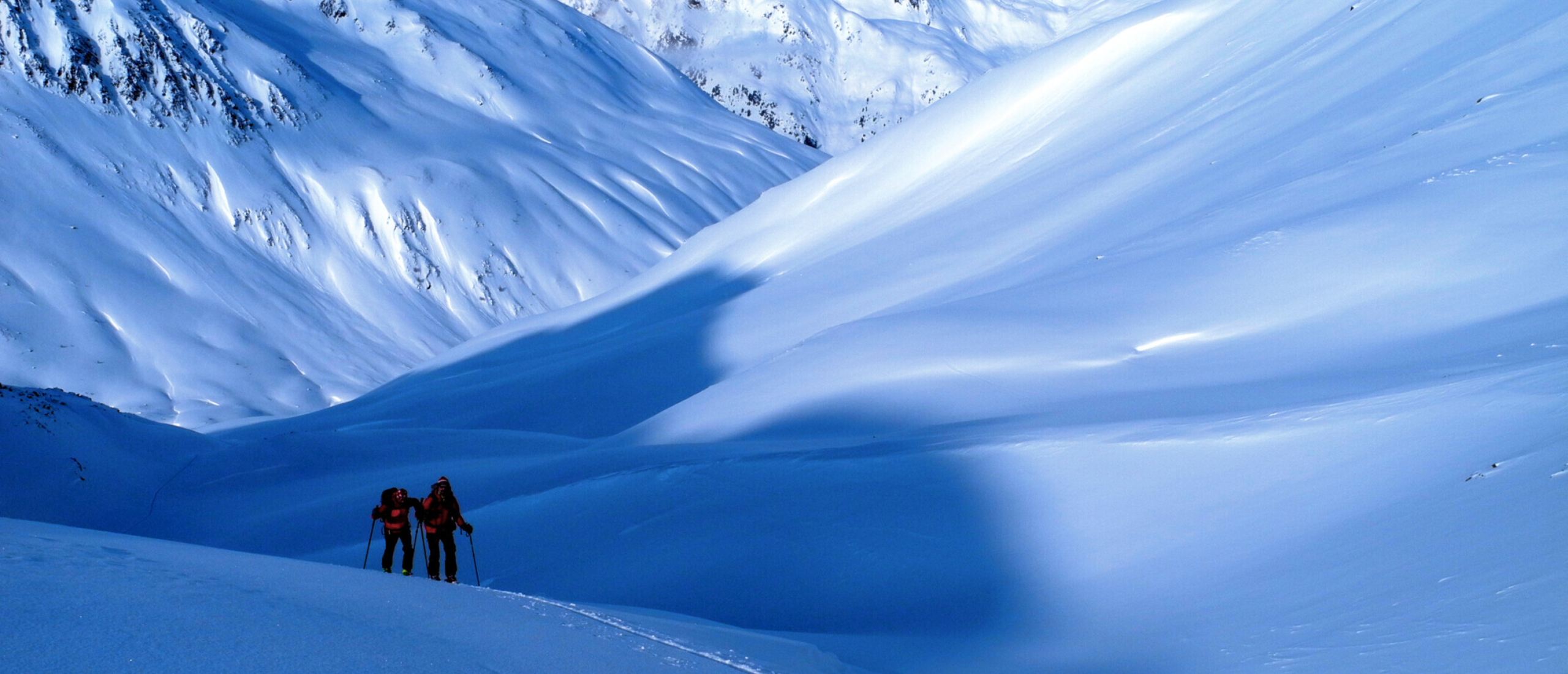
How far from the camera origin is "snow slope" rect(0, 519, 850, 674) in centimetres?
353

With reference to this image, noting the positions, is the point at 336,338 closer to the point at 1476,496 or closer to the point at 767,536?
the point at 767,536

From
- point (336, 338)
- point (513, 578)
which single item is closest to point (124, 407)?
point (336, 338)

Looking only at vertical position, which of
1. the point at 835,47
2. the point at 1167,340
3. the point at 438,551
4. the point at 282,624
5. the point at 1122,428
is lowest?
the point at 282,624

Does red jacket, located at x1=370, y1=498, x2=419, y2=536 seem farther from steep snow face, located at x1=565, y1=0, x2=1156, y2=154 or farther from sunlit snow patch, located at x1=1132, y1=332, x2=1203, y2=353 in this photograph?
steep snow face, located at x1=565, y1=0, x2=1156, y2=154

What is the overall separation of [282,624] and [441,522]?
9.35ft

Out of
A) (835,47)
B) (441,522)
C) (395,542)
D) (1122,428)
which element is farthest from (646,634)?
(835,47)

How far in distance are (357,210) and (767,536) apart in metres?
45.2

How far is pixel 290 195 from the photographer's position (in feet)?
157

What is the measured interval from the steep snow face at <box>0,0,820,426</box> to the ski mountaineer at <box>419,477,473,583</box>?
31.3 metres

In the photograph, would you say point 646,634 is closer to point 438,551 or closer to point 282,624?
point 282,624

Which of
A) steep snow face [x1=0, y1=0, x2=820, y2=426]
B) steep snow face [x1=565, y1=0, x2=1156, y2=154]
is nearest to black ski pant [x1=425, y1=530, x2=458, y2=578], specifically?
steep snow face [x1=0, y1=0, x2=820, y2=426]

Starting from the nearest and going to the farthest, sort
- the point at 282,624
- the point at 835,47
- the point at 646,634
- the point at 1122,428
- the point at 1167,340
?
the point at 282,624, the point at 646,634, the point at 1122,428, the point at 1167,340, the point at 835,47

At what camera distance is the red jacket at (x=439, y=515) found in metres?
6.91

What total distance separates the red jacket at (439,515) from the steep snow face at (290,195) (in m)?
31.3
